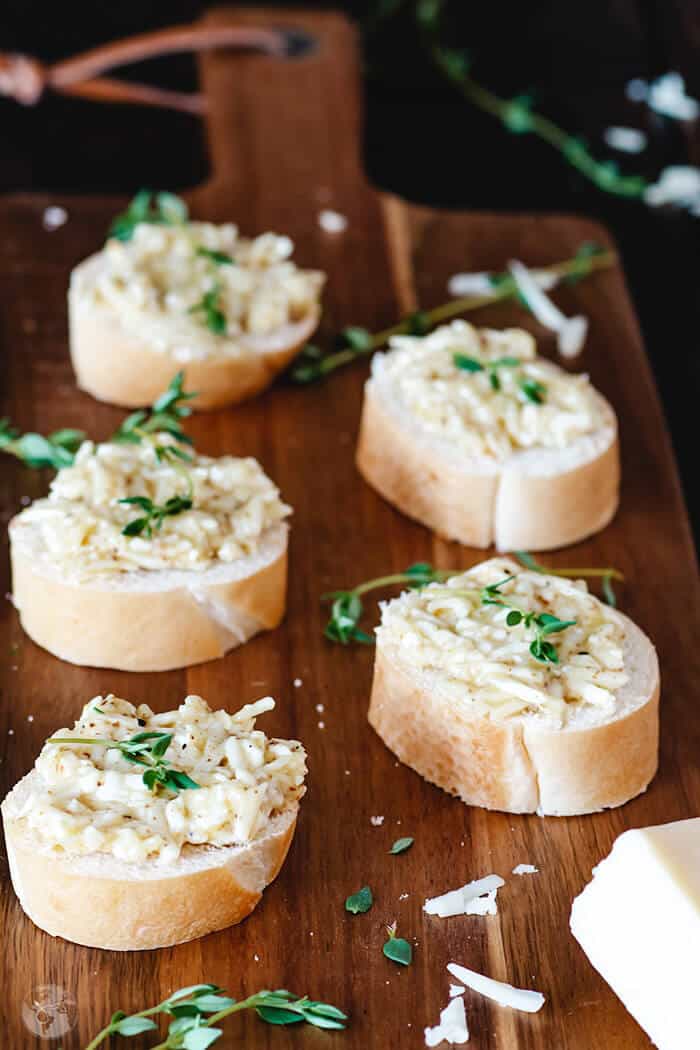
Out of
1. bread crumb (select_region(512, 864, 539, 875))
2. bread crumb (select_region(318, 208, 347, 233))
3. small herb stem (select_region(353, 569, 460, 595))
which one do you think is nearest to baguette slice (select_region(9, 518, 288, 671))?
small herb stem (select_region(353, 569, 460, 595))

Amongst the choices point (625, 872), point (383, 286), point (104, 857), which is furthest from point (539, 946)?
point (383, 286)

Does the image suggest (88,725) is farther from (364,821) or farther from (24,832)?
(364,821)

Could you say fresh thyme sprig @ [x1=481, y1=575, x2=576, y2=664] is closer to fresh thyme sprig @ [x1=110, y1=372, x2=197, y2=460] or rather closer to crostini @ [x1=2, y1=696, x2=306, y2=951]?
crostini @ [x1=2, y1=696, x2=306, y2=951]

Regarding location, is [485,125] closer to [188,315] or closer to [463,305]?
[463,305]

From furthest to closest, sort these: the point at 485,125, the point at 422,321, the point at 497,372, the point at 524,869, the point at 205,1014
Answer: the point at 485,125, the point at 422,321, the point at 497,372, the point at 524,869, the point at 205,1014

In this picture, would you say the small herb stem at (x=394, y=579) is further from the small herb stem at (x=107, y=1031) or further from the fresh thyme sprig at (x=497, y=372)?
the small herb stem at (x=107, y=1031)

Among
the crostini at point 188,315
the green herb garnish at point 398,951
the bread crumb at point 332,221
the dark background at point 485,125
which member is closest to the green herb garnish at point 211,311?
the crostini at point 188,315

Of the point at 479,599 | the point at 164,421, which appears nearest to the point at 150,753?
the point at 479,599
